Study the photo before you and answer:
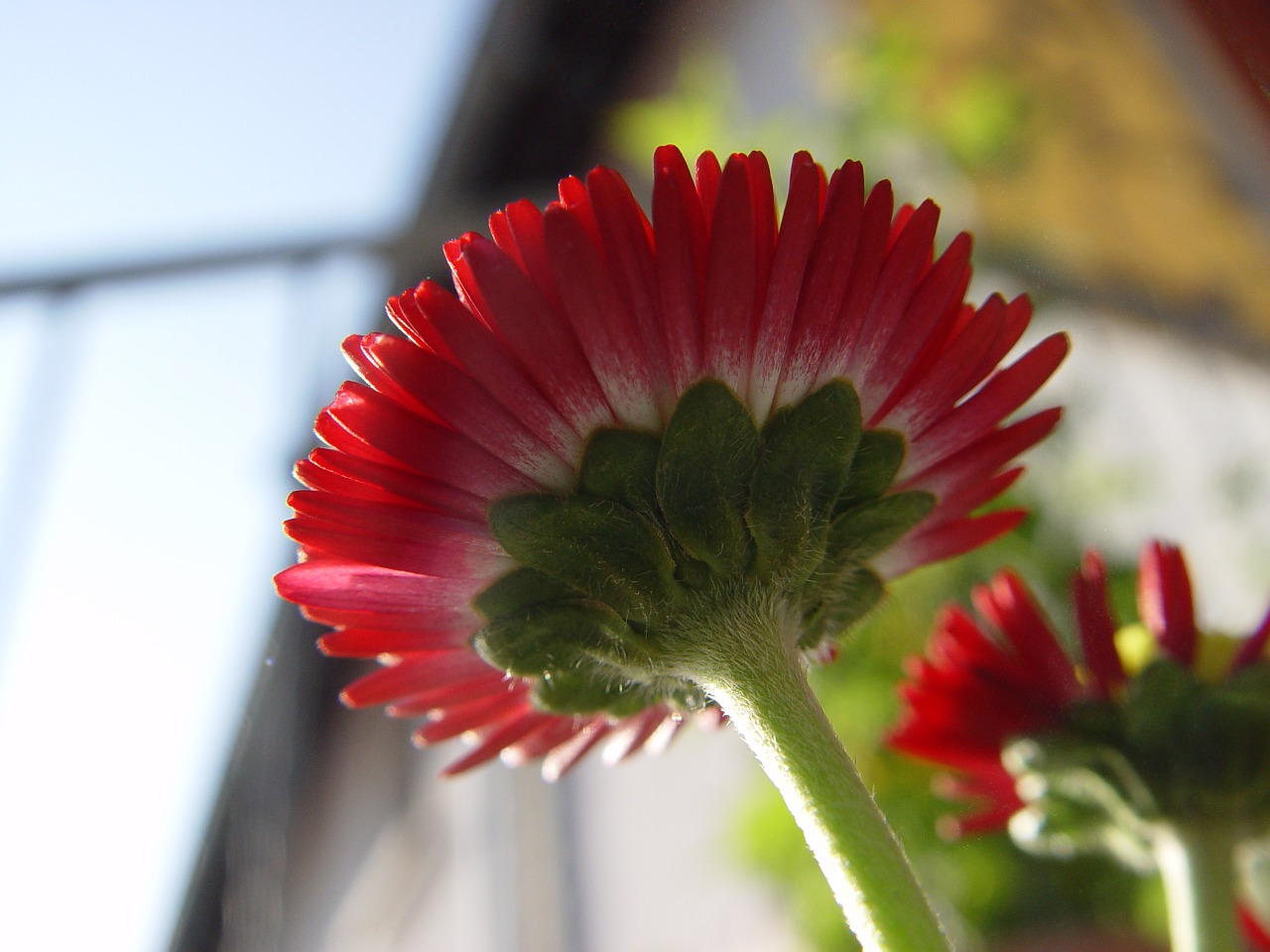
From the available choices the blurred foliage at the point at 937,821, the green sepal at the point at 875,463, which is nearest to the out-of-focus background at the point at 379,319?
the blurred foliage at the point at 937,821

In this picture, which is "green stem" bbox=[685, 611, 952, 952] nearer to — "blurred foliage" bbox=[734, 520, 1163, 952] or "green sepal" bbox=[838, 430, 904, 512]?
"green sepal" bbox=[838, 430, 904, 512]

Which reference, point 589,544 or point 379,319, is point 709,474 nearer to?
point 589,544

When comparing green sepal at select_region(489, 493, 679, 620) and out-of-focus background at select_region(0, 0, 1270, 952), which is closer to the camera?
green sepal at select_region(489, 493, 679, 620)

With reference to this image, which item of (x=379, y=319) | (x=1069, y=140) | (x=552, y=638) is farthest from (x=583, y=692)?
(x=1069, y=140)

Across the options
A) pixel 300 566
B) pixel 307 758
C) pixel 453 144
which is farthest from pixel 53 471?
pixel 307 758

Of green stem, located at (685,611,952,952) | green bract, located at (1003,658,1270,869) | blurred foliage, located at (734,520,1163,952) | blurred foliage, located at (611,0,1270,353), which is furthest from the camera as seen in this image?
blurred foliage, located at (611,0,1270,353)

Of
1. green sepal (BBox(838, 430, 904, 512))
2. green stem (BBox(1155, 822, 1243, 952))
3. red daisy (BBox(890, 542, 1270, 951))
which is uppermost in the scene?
green sepal (BBox(838, 430, 904, 512))

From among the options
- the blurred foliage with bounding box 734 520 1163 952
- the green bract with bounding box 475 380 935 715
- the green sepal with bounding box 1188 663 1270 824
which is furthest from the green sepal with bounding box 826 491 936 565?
the blurred foliage with bounding box 734 520 1163 952

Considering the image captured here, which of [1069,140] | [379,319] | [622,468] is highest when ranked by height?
[1069,140]
